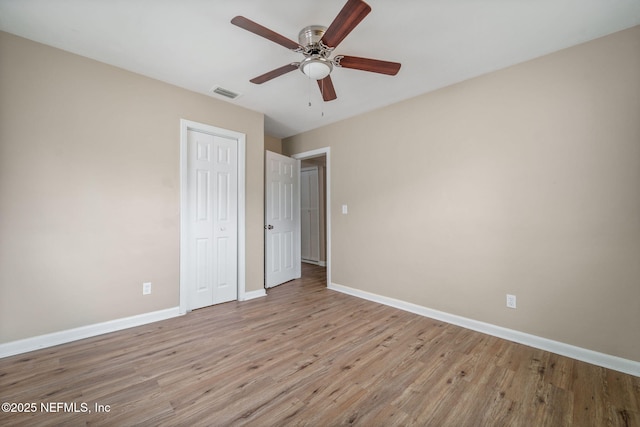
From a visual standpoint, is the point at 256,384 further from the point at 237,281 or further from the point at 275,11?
the point at 275,11

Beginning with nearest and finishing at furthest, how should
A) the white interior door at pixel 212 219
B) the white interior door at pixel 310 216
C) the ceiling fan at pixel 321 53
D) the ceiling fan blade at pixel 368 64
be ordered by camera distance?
1. the ceiling fan at pixel 321 53
2. the ceiling fan blade at pixel 368 64
3. the white interior door at pixel 212 219
4. the white interior door at pixel 310 216

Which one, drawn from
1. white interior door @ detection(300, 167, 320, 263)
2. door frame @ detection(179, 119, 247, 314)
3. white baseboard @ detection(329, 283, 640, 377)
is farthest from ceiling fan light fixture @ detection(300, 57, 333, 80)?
white interior door @ detection(300, 167, 320, 263)

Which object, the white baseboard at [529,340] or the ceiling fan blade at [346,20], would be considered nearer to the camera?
the ceiling fan blade at [346,20]

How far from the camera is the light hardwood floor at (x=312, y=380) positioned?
5.03 feet

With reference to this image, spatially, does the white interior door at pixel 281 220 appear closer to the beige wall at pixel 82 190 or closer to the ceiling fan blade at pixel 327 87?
the beige wall at pixel 82 190

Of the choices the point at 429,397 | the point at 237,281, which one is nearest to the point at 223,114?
the point at 237,281

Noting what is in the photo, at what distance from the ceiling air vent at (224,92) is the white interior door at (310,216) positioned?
2.98 m

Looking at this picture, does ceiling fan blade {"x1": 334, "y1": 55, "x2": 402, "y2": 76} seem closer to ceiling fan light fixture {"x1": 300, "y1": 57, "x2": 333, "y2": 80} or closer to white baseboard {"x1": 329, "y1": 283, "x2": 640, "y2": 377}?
ceiling fan light fixture {"x1": 300, "y1": 57, "x2": 333, "y2": 80}

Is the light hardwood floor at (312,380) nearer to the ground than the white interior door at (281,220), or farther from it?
nearer to the ground

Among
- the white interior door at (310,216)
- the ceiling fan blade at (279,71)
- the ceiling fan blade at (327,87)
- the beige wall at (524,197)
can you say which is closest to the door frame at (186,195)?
the ceiling fan blade at (279,71)

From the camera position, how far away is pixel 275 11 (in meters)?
1.83

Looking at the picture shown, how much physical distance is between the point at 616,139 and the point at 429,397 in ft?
7.77

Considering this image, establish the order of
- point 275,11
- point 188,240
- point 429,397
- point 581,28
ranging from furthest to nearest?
point 188,240, point 581,28, point 275,11, point 429,397

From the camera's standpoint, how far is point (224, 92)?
3.11 m
